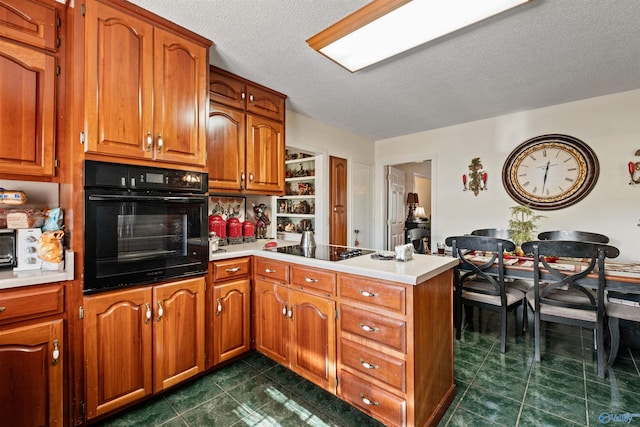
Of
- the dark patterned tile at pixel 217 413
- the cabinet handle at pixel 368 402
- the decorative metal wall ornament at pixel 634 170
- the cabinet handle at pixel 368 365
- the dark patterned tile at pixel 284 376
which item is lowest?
the dark patterned tile at pixel 217 413

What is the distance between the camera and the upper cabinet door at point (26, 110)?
4.91 feet

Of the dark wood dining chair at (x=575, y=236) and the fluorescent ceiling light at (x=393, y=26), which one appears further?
the dark wood dining chair at (x=575, y=236)

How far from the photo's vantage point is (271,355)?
2.19 meters

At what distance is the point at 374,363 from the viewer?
1570 mm

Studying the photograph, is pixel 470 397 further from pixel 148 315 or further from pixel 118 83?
pixel 118 83

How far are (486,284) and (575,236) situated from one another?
4.02 ft

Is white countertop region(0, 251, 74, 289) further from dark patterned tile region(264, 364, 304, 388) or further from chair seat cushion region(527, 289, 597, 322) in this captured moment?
chair seat cushion region(527, 289, 597, 322)

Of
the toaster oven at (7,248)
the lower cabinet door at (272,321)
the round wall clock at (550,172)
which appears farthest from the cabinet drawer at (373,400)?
the round wall clock at (550,172)

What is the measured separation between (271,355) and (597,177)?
149 inches

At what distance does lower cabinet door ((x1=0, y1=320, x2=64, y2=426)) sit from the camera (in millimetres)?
1354

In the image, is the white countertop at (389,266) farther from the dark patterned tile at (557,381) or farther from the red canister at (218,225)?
the dark patterned tile at (557,381)

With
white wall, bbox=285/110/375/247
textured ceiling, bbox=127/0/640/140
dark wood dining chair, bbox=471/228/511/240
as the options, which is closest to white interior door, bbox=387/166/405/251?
white wall, bbox=285/110/375/247

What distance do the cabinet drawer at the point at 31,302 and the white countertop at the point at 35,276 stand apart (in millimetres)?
A: 37

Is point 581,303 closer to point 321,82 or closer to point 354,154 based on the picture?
point 321,82
